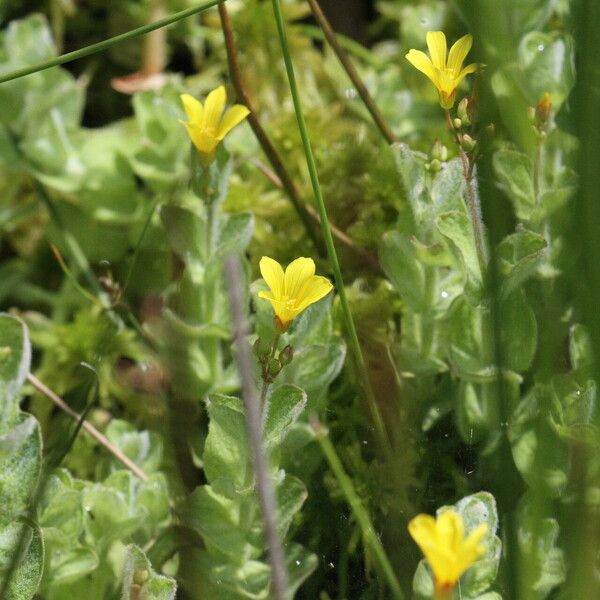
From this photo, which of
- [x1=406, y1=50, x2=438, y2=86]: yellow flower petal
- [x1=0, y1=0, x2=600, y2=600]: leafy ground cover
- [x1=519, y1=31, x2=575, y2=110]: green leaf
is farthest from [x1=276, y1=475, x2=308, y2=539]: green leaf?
[x1=519, y1=31, x2=575, y2=110]: green leaf

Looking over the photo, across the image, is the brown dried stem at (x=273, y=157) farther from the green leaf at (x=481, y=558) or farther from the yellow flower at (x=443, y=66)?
→ the green leaf at (x=481, y=558)

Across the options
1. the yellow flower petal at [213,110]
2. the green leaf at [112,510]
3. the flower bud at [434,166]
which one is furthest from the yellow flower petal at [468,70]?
the green leaf at [112,510]

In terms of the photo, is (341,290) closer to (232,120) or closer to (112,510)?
(232,120)

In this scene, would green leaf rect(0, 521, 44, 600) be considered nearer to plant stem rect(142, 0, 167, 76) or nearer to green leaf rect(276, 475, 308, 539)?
green leaf rect(276, 475, 308, 539)

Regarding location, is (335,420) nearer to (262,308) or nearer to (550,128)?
(262,308)

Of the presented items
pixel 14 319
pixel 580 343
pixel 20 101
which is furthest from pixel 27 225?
pixel 580 343
